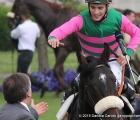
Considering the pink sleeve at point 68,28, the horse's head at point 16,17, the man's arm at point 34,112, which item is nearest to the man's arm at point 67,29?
the pink sleeve at point 68,28

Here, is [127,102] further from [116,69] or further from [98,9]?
[98,9]

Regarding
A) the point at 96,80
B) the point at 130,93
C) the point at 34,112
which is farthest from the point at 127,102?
the point at 34,112

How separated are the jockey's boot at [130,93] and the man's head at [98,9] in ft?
2.54

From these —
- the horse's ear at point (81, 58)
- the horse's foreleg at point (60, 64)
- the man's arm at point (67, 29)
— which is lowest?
the horse's foreleg at point (60, 64)

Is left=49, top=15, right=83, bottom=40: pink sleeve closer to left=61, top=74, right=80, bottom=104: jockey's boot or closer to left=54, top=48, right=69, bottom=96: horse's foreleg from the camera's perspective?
left=61, top=74, right=80, bottom=104: jockey's boot

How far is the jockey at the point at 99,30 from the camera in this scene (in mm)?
6844

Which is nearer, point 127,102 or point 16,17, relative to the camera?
point 127,102

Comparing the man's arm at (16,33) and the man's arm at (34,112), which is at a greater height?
the man's arm at (34,112)

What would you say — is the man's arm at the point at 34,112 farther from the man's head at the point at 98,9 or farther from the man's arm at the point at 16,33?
the man's arm at the point at 16,33

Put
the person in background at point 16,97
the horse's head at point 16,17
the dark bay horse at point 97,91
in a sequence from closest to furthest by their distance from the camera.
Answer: the person in background at point 16,97 → the dark bay horse at point 97,91 → the horse's head at point 16,17

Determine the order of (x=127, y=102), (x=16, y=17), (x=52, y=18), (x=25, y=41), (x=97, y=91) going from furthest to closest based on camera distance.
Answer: (x=16, y=17) < (x=52, y=18) < (x=25, y=41) < (x=127, y=102) < (x=97, y=91)

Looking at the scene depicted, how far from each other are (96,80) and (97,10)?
1.02 meters

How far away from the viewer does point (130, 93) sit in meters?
6.95

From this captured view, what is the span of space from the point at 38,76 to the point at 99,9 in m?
8.55
